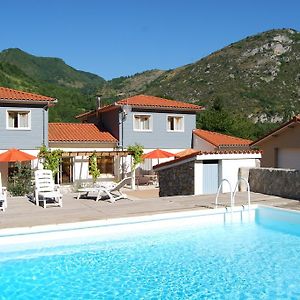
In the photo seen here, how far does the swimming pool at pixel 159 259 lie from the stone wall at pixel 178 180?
6324mm

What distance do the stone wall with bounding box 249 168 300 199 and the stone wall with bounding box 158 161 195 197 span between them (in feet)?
9.78

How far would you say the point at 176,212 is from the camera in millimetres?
14547

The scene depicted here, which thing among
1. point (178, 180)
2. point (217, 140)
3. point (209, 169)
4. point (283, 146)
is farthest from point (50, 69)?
point (209, 169)

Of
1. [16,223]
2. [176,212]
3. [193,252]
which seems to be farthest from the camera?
[176,212]

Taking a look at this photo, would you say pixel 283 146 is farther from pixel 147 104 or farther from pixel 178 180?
pixel 147 104

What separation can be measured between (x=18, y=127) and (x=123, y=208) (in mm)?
16740

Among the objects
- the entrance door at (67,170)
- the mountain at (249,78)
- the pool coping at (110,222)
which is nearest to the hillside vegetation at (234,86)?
the mountain at (249,78)

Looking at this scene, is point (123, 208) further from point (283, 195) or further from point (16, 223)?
point (283, 195)

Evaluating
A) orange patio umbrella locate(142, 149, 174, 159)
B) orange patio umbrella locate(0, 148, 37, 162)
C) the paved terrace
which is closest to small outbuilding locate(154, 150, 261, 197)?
the paved terrace

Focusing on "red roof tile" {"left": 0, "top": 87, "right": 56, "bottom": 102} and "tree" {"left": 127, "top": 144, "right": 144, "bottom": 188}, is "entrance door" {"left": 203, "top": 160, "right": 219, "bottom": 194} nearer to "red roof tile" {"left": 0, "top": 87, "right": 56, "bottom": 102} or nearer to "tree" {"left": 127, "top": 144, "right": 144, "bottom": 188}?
"tree" {"left": 127, "top": 144, "right": 144, "bottom": 188}

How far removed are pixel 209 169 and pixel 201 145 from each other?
47.8 ft

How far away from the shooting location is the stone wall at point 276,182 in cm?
1869

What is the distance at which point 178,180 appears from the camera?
22812mm

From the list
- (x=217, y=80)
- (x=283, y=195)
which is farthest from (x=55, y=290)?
(x=217, y=80)
